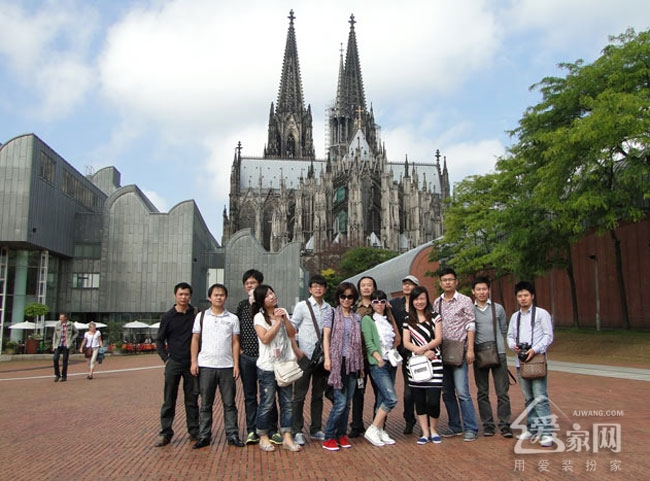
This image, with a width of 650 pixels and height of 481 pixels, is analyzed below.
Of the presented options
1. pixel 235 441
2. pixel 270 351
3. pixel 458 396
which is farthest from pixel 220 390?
pixel 458 396

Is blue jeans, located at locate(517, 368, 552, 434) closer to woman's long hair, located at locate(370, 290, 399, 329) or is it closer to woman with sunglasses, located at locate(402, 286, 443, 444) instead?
woman with sunglasses, located at locate(402, 286, 443, 444)

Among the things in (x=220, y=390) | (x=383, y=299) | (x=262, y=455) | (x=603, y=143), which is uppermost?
(x=603, y=143)

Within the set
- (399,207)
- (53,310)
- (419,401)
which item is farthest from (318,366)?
(399,207)

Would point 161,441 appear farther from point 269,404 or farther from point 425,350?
point 425,350

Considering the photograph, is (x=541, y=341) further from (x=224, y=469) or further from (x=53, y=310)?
(x=53, y=310)

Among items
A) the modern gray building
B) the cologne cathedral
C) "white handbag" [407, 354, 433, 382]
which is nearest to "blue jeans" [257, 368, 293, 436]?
"white handbag" [407, 354, 433, 382]

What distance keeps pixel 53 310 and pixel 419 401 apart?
3453cm

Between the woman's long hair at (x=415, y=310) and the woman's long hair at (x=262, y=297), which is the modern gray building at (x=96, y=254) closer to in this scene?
the woman's long hair at (x=262, y=297)

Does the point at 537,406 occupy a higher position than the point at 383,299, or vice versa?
the point at 383,299

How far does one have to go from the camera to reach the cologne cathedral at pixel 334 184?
8719 centimetres

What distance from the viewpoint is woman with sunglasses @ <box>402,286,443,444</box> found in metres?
6.00

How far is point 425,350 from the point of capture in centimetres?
602

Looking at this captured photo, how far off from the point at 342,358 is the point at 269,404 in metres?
0.89

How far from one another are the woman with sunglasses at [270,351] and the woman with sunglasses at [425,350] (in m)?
1.28
